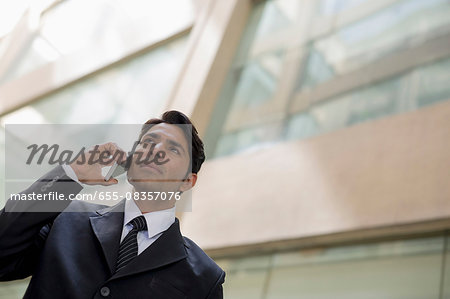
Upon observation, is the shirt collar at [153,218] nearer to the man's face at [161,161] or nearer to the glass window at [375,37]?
the man's face at [161,161]

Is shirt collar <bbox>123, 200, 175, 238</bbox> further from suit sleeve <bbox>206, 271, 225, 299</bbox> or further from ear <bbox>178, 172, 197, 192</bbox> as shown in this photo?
suit sleeve <bbox>206, 271, 225, 299</bbox>

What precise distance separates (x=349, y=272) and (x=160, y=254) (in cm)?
430

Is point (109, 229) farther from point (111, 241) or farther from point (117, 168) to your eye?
point (117, 168)

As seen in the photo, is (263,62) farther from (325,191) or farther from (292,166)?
(325,191)

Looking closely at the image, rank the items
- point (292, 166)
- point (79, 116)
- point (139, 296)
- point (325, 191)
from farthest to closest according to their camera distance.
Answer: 1. point (79, 116)
2. point (292, 166)
3. point (325, 191)
4. point (139, 296)

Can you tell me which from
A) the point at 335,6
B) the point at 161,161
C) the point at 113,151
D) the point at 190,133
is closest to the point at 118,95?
the point at 335,6

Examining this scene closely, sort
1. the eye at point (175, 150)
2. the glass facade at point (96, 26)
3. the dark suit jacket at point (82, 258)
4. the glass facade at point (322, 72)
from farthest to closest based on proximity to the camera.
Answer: the glass facade at point (96, 26) → the glass facade at point (322, 72) → the eye at point (175, 150) → the dark suit jacket at point (82, 258)

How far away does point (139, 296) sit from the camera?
2.00 m

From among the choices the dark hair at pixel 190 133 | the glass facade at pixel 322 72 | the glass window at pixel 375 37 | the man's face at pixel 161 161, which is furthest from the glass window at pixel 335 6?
the man's face at pixel 161 161

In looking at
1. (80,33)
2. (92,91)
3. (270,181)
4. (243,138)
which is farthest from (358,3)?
(80,33)

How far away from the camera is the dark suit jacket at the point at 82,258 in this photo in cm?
197

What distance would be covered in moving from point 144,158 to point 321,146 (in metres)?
5.05

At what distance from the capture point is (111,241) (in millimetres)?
2117

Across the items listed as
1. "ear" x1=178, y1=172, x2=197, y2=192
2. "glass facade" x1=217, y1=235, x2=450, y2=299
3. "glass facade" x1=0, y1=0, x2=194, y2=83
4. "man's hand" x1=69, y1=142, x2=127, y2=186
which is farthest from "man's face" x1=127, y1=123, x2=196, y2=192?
"glass facade" x1=0, y1=0, x2=194, y2=83
